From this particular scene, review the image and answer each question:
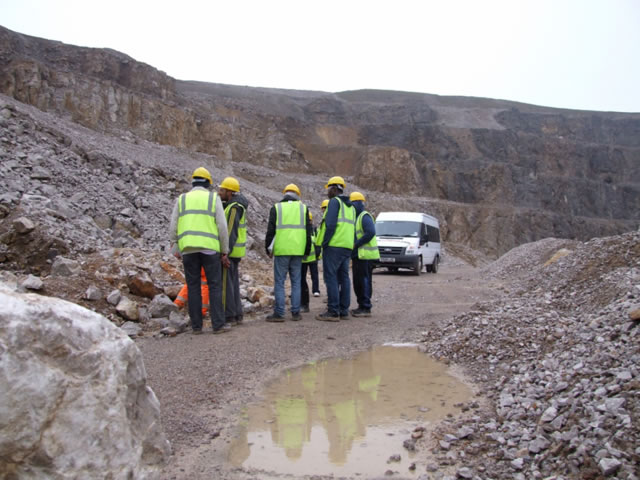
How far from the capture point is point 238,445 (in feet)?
12.0

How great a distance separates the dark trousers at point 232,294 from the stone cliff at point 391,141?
31293 millimetres

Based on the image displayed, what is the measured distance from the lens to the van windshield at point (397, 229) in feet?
61.7

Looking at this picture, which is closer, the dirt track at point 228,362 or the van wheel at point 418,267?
the dirt track at point 228,362

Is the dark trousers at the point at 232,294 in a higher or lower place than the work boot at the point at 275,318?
higher

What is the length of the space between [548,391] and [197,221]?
430cm

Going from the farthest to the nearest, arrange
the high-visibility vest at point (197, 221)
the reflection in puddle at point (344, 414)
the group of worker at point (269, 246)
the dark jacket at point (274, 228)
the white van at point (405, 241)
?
the white van at point (405, 241)
the dark jacket at point (274, 228)
the group of worker at point (269, 246)
the high-visibility vest at point (197, 221)
the reflection in puddle at point (344, 414)

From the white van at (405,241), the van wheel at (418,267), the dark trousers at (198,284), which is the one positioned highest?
the dark trousers at (198,284)

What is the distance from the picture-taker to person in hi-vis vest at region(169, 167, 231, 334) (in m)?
6.60

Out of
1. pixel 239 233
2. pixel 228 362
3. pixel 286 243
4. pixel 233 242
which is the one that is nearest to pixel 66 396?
pixel 228 362

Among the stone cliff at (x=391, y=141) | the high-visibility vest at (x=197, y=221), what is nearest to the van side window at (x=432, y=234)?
the high-visibility vest at (x=197, y=221)

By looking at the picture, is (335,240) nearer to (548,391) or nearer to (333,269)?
(333,269)

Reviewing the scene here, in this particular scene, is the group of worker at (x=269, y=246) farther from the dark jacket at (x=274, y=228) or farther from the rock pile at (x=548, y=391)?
the rock pile at (x=548, y=391)

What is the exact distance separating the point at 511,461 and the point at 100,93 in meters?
38.9

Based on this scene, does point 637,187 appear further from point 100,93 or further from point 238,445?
point 238,445
